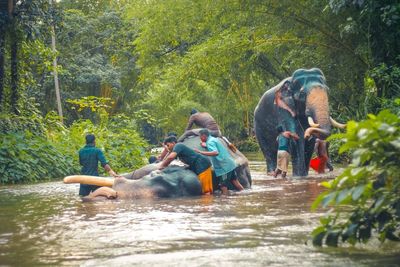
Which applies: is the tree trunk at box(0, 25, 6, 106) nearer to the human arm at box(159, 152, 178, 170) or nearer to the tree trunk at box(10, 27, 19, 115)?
the tree trunk at box(10, 27, 19, 115)

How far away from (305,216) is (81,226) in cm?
268

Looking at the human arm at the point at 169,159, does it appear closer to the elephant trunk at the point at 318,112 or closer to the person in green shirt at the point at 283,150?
the elephant trunk at the point at 318,112

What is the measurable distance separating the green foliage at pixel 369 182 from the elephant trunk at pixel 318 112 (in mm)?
9190

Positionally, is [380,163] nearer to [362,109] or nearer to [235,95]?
[362,109]

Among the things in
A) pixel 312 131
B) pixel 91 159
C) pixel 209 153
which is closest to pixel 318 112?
pixel 312 131

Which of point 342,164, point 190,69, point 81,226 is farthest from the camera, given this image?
point 190,69

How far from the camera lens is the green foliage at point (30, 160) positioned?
1886 cm

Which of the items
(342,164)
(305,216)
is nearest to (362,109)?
(342,164)

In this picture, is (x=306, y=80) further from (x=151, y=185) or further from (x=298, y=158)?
(x=151, y=185)

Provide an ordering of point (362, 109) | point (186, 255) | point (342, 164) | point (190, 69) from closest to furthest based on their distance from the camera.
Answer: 1. point (186, 255)
2. point (362, 109)
3. point (342, 164)
4. point (190, 69)

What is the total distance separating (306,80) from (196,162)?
428 centimetres

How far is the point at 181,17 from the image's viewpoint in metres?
29.1

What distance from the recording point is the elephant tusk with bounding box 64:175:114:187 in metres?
13.3

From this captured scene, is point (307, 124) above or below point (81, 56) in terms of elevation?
below
